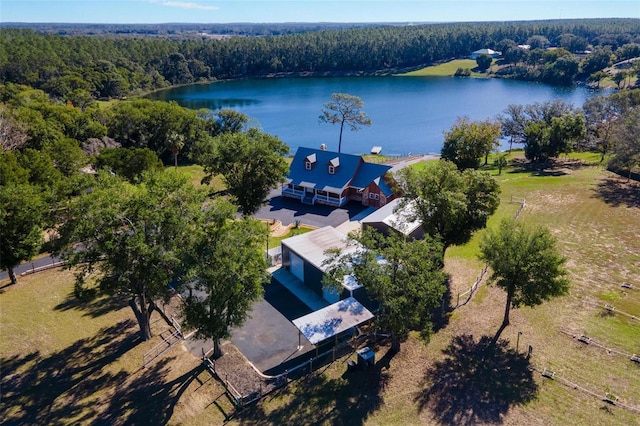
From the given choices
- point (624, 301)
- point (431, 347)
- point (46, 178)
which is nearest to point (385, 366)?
point (431, 347)

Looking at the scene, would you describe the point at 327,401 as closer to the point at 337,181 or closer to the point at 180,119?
the point at 337,181

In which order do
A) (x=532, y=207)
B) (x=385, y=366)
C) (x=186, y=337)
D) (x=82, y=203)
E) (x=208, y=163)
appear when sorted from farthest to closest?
(x=532, y=207) → (x=208, y=163) → (x=186, y=337) → (x=385, y=366) → (x=82, y=203)

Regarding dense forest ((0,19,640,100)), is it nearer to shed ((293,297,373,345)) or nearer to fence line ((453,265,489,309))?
shed ((293,297,373,345))

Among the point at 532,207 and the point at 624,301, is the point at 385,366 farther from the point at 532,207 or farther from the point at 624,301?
the point at 532,207

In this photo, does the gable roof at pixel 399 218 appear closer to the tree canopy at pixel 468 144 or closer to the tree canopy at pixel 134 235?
the tree canopy at pixel 468 144

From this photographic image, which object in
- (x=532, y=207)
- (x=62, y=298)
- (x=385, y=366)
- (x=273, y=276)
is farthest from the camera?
(x=532, y=207)

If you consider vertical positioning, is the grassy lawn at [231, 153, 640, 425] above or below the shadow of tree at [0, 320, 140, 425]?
above

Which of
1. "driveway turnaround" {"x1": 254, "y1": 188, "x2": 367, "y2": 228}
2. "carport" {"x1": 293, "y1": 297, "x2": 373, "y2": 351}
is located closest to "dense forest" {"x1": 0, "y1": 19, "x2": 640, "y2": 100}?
"driveway turnaround" {"x1": 254, "y1": 188, "x2": 367, "y2": 228}
